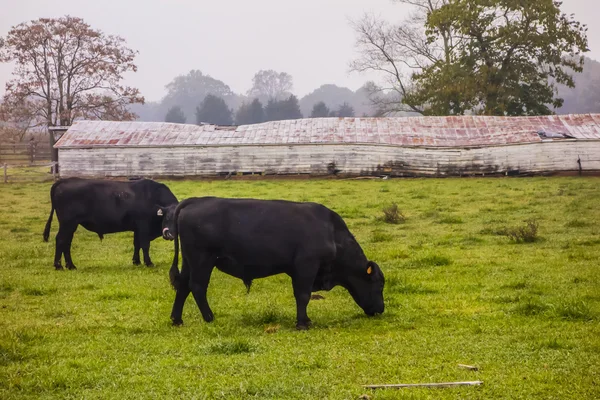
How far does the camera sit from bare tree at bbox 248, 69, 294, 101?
173 metres

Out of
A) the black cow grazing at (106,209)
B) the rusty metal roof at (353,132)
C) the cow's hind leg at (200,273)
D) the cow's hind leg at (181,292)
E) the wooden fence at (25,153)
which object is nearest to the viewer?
the cow's hind leg at (200,273)

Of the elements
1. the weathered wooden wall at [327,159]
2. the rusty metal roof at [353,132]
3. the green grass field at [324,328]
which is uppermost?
the rusty metal roof at [353,132]

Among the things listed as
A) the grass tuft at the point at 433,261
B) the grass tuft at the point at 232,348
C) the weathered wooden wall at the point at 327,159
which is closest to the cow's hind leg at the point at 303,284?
the grass tuft at the point at 232,348

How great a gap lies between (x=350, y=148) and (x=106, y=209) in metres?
24.4

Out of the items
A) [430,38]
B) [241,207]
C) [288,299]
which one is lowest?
[288,299]

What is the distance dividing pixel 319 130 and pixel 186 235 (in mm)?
30767

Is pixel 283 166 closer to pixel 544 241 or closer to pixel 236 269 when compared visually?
pixel 544 241

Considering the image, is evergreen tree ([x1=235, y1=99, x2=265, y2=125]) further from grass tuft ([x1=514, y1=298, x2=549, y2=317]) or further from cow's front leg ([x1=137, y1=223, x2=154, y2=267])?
grass tuft ([x1=514, y1=298, x2=549, y2=317])

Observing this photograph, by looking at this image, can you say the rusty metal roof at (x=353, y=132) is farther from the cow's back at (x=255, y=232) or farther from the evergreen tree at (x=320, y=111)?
the evergreen tree at (x=320, y=111)

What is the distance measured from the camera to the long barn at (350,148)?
3534 cm

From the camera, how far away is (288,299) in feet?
32.7

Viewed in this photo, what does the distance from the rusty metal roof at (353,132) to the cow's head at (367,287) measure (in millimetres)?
28250

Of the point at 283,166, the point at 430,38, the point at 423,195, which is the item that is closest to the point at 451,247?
the point at 423,195

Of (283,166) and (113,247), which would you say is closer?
(113,247)
